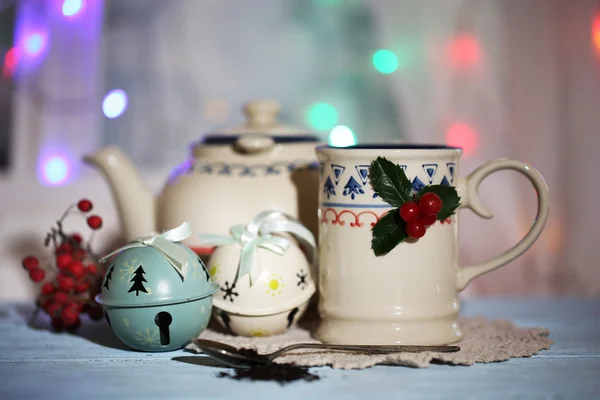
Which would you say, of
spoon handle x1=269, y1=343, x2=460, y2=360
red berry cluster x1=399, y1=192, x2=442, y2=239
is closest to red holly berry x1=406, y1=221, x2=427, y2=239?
red berry cluster x1=399, y1=192, x2=442, y2=239

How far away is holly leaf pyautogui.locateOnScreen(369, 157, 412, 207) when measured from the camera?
2.74 feet

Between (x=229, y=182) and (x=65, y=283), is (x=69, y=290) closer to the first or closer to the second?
(x=65, y=283)

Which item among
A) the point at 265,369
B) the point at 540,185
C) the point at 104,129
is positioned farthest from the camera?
the point at 104,129

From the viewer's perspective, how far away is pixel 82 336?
963 mm

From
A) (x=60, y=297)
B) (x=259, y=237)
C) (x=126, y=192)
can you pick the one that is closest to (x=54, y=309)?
(x=60, y=297)

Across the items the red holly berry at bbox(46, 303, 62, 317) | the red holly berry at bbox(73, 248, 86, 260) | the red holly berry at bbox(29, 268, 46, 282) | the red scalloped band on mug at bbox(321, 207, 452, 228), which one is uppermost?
the red scalloped band on mug at bbox(321, 207, 452, 228)

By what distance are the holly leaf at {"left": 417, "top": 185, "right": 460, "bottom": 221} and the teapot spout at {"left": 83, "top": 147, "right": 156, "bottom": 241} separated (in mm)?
394

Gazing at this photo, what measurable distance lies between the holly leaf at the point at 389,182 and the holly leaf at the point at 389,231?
0.02 meters

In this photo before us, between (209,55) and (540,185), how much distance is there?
2.27ft

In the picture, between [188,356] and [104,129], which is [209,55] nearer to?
[104,129]

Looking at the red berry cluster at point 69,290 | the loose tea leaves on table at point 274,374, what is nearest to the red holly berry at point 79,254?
the red berry cluster at point 69,290

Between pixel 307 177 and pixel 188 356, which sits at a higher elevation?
pixel 307 177

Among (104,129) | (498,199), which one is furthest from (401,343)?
(104,129)

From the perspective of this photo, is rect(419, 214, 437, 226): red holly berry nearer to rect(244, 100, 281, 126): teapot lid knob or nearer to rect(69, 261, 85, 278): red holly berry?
rect(244, 100, 281, 126): teapot lid knob
